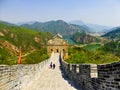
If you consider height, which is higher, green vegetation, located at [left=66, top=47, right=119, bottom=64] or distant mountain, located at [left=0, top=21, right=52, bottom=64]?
distant mountain, located at [left=0, top=21, right=52, bottom=64]

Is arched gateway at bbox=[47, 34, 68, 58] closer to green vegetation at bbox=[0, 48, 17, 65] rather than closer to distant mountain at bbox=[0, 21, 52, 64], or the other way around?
green vegetation at bbox=[0, 48, 17, 65]

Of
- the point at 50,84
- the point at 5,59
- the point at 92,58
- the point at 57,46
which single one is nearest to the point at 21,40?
the point at 57,46

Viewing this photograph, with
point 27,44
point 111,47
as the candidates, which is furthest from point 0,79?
point 27,44

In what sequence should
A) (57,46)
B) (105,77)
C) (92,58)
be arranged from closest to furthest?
(105,77) → (92,58) → (57,46)

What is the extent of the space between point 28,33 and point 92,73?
161m

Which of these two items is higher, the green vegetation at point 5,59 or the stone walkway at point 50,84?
the green vegetation at point 5,59

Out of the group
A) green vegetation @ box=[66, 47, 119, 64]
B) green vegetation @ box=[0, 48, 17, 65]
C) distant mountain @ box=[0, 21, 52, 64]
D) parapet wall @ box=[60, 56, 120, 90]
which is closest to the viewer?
parapet wall @ box=[60, 56, 120, 90]

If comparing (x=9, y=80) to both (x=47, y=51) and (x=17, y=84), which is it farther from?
(x=47, y=51)

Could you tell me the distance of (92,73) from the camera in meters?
10.5

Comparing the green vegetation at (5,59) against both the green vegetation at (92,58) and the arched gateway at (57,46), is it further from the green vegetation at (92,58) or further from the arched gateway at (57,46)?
the arched gateway at (57,46)

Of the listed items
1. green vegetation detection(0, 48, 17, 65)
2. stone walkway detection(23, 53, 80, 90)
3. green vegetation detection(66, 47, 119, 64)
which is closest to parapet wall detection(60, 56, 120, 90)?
stone walkway detection(23, 53, 80, 90)

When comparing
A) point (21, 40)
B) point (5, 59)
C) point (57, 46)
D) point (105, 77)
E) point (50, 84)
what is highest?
point (21, 40)

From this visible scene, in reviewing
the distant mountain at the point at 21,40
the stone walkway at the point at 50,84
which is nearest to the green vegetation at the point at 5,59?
the stone walkway at the point at 50,84

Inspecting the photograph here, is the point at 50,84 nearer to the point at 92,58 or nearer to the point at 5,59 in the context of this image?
the point at 5,59
